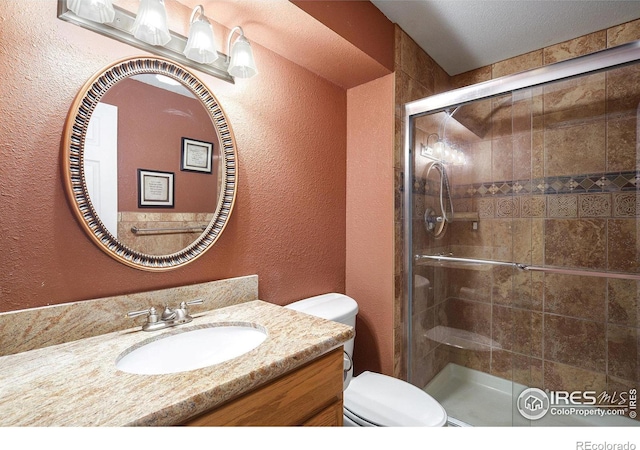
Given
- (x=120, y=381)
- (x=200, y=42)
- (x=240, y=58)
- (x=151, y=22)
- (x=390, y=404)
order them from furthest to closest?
(x=390, y=404) < (x=240, y=58) < (x=200, y=42) < (x=151, y=22) < (x=120, y=381)

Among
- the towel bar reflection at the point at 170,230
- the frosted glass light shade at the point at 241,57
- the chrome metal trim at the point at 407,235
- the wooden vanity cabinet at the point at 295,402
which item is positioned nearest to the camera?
the wooden vanity cabinet at the point at 295,402

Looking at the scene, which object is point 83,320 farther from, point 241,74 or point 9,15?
point 241,74

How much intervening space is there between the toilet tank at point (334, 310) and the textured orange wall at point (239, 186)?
0.09m

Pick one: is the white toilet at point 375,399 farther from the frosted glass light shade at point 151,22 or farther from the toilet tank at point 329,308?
the frosted glass light shade at point 151,22

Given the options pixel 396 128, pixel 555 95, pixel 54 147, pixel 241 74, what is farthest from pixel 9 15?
pixel 555 95

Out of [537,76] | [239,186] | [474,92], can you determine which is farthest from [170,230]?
[537,76]

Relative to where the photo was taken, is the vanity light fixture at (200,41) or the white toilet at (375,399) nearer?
the vanity light fixture at (200,41)

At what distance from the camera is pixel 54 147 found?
0.91m

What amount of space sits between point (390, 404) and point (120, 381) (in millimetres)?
1090

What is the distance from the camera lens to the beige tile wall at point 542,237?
5.21 ft

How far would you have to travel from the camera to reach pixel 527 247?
5.83ft

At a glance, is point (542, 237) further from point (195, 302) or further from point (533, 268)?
point (195, 302)

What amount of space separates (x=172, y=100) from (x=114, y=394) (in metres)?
0.98

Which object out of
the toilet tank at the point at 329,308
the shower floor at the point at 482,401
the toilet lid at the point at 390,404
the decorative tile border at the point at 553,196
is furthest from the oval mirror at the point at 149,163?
the shower floor at the point at 482,401
